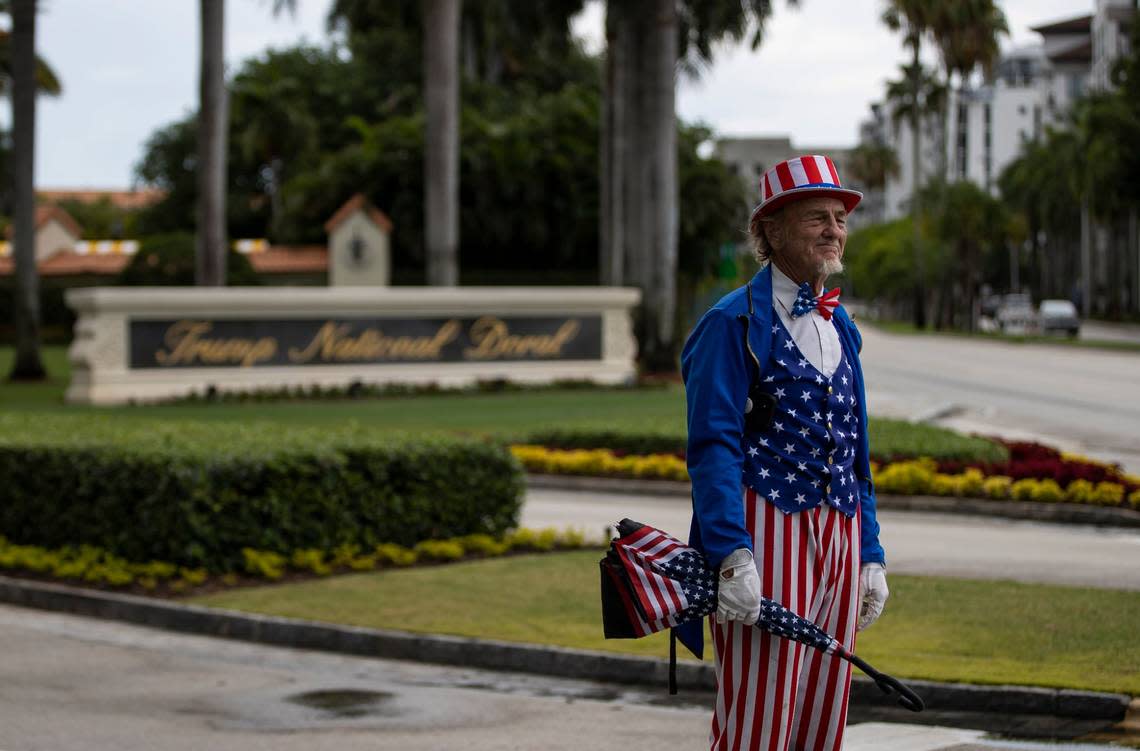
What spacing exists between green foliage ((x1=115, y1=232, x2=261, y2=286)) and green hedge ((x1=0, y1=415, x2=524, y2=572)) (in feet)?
86.1

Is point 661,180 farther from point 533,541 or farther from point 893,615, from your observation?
point 893,615

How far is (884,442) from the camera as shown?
1814cm

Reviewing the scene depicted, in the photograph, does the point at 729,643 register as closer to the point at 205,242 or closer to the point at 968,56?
the point at 205,242

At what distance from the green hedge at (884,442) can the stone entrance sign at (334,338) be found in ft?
31.3

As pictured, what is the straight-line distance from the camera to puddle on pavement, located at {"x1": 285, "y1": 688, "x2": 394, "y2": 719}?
7895 millimetres

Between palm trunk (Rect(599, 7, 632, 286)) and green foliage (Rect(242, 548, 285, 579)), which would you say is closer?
green foliage (Rect(242, 548, 285, 579))

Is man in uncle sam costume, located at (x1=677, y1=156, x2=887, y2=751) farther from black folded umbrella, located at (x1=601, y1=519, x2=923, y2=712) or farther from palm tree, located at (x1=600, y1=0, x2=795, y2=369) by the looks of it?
palm tree, located at (x1=600, y1=0, x2=795, y2=369)

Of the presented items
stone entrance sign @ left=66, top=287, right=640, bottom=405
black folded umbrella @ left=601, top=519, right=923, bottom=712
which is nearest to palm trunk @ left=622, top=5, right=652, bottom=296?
stone entrance sign @ left=66, top=287, right=640, bottom=405

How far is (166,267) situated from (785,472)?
36028 millimetres

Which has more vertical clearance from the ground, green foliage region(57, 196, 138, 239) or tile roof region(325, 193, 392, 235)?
green foliage region(57, 196, 138, 239)

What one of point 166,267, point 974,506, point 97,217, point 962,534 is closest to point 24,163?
point 166,267

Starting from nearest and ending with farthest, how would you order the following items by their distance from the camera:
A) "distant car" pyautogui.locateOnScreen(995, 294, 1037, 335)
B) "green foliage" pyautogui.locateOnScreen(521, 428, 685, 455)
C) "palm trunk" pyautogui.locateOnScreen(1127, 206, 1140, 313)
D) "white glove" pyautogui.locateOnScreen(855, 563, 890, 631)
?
"white glove" pyautogui.locateOnScreen(855, 563, 890, 631) < "green foliage" pyautogui.locateOnScreen(521, 428, 685, 455) < "distant car" pyautogui.locateOnScreen(995, 294, 1037, 335) < "palm trunk" pyautogui.locateOnScreen(1127, 206, 1140, 313)

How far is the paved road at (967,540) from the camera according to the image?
11609mm

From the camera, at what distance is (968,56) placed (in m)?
71.8
